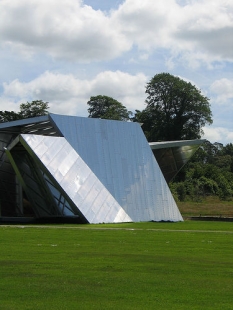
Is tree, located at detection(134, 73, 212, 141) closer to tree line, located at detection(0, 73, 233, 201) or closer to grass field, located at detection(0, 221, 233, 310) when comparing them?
tree line, located at detection(0, 73, 233, 201)

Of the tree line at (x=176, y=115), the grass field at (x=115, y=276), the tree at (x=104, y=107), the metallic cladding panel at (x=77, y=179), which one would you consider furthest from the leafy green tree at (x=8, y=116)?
the grass field at (x=115, y=276)

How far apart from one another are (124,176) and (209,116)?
152 feet

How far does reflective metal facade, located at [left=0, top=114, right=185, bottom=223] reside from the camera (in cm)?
3222

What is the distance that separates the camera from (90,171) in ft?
112

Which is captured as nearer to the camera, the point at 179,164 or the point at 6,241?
the point at 6,241

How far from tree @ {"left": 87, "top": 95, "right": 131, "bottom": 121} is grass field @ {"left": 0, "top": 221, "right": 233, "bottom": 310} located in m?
78.2

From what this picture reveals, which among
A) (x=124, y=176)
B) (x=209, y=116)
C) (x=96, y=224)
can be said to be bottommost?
(x=96, y=224)

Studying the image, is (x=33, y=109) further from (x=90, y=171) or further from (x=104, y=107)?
(x=90, y=171)

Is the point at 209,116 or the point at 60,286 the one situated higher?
the point at 209,116

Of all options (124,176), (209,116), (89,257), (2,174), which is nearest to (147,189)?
(124,176)

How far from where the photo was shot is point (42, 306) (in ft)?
27.7

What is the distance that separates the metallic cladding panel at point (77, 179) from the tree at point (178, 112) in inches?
1856

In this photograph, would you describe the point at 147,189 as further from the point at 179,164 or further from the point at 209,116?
the point at 209,116

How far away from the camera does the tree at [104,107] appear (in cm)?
9544
